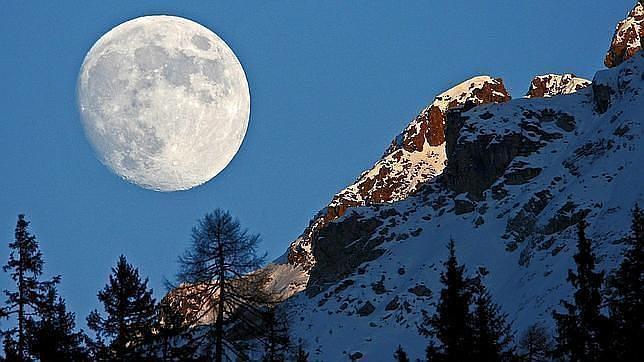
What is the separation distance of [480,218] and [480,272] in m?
21.5

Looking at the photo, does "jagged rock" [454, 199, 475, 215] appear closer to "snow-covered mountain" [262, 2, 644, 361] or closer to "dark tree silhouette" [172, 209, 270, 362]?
"snow-covered mountain" [262, 2, 644, 361]

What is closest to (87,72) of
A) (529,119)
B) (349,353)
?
(349,353)

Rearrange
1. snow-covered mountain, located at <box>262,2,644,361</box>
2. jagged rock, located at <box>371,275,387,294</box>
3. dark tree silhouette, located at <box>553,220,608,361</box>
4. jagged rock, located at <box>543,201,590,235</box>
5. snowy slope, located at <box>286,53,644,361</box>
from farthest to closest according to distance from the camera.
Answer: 1. jagged rock, located at <box>371,275,387,294</box>
2. jagged rock, located at <box>543,201,590,235</box>
3. snow-covered mountain, located at <box>262,2,644,361</box>
4. snowy slope, located at <box>286,53,644,361</box>
5. dark tree silhouette, located at <box>553,220,608,361</box>

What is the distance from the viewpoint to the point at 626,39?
631 ft

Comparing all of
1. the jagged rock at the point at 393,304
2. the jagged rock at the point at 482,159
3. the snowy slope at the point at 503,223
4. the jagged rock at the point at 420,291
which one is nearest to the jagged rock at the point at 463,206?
the snowy slope at the point at 503,223

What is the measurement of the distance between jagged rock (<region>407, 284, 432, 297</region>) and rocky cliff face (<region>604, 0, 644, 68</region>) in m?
82.9

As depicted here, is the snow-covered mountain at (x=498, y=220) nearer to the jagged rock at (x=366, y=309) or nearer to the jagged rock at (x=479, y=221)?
the jagged rock at (x=366, y=309)

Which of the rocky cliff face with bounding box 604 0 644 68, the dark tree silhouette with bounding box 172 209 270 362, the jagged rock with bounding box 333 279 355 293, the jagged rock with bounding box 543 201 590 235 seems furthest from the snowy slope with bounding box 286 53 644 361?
the dark tree silhouette with bounding box 172 209 270 362

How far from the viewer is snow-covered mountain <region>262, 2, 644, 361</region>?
360 feet

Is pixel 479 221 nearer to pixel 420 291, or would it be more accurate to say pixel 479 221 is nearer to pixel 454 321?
pixel 420 291

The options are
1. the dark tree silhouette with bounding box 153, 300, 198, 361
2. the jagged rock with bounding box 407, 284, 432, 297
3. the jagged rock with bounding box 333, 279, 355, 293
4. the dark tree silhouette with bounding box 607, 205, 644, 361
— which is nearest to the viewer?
the dark tree silhouette with bounding box 153, 300, 198, 361

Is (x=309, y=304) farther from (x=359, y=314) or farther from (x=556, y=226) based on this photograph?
(x=556, y=226)

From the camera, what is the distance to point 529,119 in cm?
16975

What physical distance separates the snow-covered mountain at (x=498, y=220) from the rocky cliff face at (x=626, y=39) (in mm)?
282
